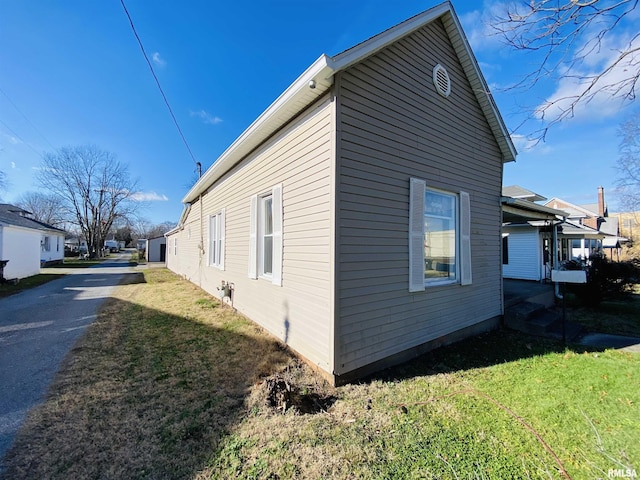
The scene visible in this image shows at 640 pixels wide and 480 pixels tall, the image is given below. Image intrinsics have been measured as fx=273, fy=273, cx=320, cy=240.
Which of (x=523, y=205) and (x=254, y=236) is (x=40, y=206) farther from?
(x=523, y=205)

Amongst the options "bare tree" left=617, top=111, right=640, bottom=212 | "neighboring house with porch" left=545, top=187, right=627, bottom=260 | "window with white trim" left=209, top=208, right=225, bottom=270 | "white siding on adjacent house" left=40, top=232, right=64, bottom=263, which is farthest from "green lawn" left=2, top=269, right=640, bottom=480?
"white siding on adjacent house" left=40, top=232, right=64, bottom=263

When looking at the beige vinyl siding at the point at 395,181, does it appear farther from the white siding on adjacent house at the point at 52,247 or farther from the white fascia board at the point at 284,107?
the white siding on adjacent house at the point at 52,247

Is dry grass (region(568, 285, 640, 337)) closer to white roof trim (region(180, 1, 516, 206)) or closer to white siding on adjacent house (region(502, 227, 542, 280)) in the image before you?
white siding on adjacent house (region(502, 227, 542, 280))

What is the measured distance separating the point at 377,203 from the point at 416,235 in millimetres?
927

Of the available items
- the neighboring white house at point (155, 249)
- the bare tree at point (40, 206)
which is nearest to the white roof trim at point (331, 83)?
the neighboring white house at point (155, 249)

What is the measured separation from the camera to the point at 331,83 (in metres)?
3.38

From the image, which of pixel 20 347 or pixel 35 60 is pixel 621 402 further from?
pixel 35 60

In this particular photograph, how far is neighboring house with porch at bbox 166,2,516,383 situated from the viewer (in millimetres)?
3396

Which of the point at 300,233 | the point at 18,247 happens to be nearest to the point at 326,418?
the point at 300,233

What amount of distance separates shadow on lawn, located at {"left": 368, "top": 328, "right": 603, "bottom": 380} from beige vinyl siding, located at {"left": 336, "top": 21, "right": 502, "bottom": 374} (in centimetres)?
26

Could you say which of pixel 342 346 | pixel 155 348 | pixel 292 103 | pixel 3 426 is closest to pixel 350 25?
pixel 292 103

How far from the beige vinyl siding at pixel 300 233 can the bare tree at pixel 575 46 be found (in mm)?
2125

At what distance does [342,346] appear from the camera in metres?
3.31

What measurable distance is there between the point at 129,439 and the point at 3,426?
1.27 metres
